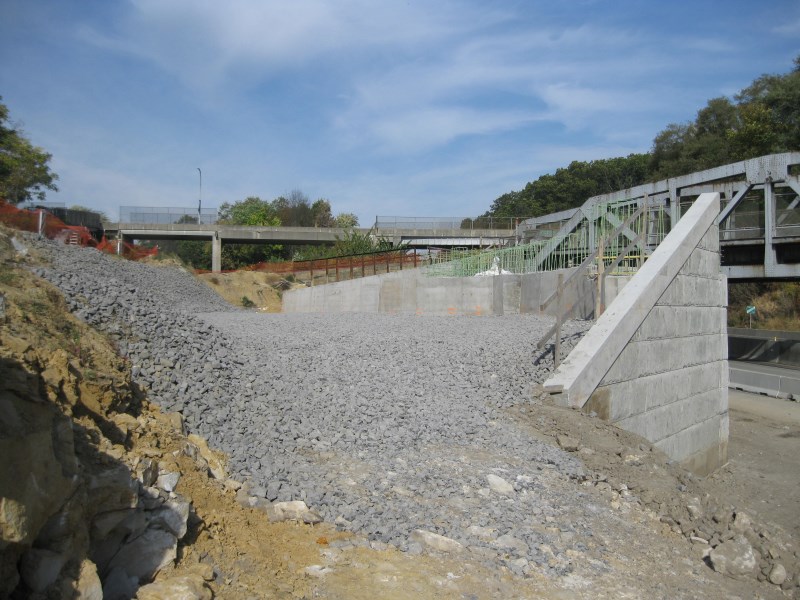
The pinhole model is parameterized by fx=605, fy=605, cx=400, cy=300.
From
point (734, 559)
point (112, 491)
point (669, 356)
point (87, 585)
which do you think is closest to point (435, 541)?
point (112, 491)

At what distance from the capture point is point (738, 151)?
41.9m

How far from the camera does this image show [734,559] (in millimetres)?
5859

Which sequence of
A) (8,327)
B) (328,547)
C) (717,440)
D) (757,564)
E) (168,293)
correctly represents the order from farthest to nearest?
(168,293)
(717,440)
(757,564)
(8,327)
(328,547)

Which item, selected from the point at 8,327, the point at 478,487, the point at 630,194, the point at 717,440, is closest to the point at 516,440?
the point at 478,487

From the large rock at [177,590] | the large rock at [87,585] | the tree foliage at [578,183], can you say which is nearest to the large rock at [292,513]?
the large rock at [177,590]

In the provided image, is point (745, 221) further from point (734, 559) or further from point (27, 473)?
point (27, 473)

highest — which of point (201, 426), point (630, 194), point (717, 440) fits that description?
point (630, 194)

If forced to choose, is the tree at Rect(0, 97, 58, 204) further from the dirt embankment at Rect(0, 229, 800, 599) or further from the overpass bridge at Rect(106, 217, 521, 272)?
the dirt embankment at Rect(0, 229, 800, 599)

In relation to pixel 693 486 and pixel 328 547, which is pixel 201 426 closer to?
pixel 328 547

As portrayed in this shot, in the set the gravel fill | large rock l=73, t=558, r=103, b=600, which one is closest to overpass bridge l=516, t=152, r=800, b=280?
the gravel fill

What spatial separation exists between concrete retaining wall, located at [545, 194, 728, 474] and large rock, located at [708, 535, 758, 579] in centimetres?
302

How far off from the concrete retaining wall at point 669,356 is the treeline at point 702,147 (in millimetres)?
29956

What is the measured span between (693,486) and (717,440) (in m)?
5.79

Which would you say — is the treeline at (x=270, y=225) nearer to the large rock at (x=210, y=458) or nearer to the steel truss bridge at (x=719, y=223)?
the steel truss bridge at (x=719, y=223)
